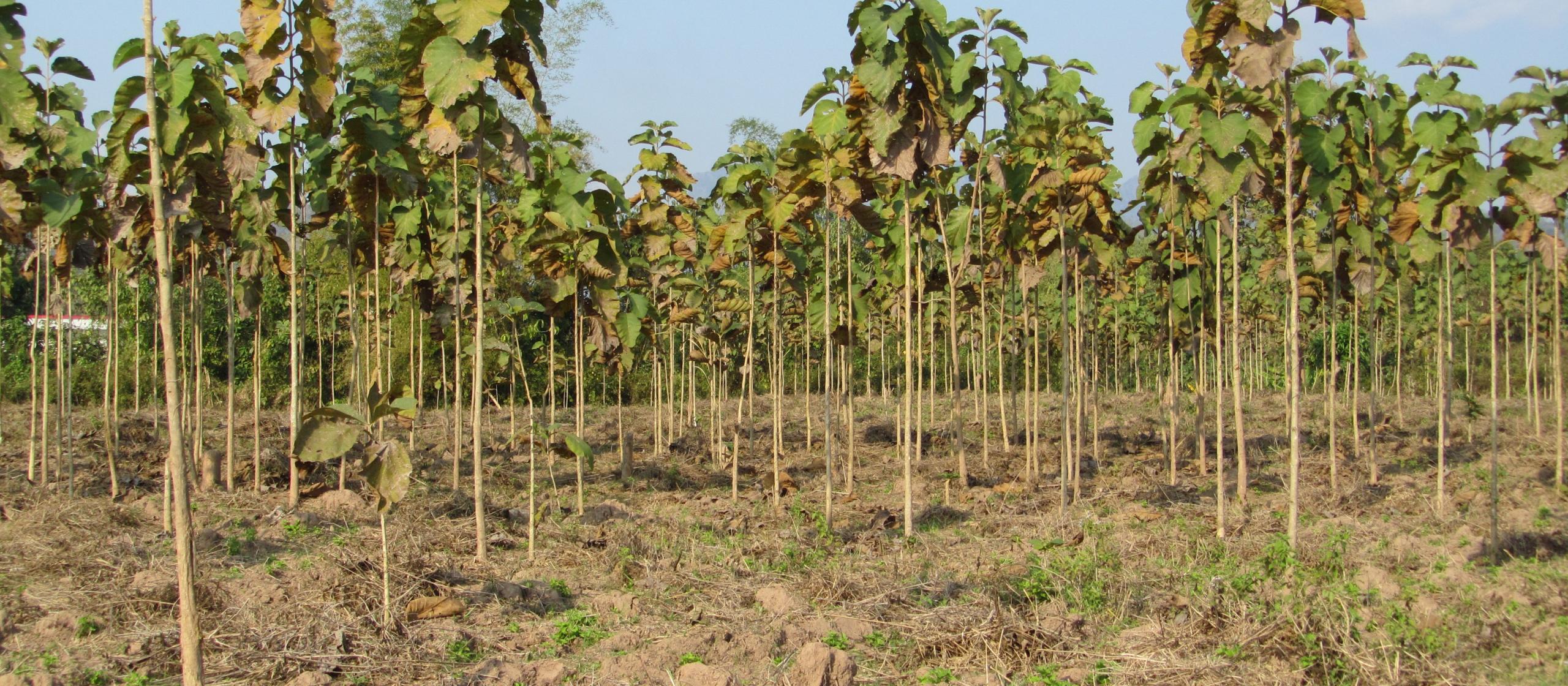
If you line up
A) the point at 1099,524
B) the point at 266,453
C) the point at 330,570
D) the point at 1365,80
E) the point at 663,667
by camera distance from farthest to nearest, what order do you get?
the point at 266,453, the point at 1365,80, the point at 1099,524, the point at 330,570, the point at 663,667

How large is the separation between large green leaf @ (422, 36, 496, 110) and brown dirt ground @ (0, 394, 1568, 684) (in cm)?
328

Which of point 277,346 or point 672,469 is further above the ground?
point 277,346

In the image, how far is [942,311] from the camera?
23906mm

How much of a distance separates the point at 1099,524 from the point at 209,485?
8.97m

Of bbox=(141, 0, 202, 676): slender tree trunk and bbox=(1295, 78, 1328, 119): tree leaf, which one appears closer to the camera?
bbox=(141, 0, 202, 676): slender tree trunk

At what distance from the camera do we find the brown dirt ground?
19.5ft

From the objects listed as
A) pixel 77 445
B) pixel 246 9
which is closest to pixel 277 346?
pixel 77 445

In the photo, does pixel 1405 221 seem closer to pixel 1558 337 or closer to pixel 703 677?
pixel 1558 337

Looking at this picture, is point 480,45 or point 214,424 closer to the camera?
point 480,45

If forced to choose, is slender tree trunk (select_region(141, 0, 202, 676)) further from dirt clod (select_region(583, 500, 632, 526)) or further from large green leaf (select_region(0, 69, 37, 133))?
dirt clod (select_region(583, 500, 632, 526))

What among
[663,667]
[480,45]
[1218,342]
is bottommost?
[663,667]

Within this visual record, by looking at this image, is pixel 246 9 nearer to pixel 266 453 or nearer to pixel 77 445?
pixel 266 453

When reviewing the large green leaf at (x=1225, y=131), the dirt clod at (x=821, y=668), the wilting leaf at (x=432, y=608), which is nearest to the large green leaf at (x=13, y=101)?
the wilting leaf at (x=432, y=608)

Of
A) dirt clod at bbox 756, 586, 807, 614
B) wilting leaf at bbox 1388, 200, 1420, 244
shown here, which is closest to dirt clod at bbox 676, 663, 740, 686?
dirt clod at bbox 756, 586, 807, 614
